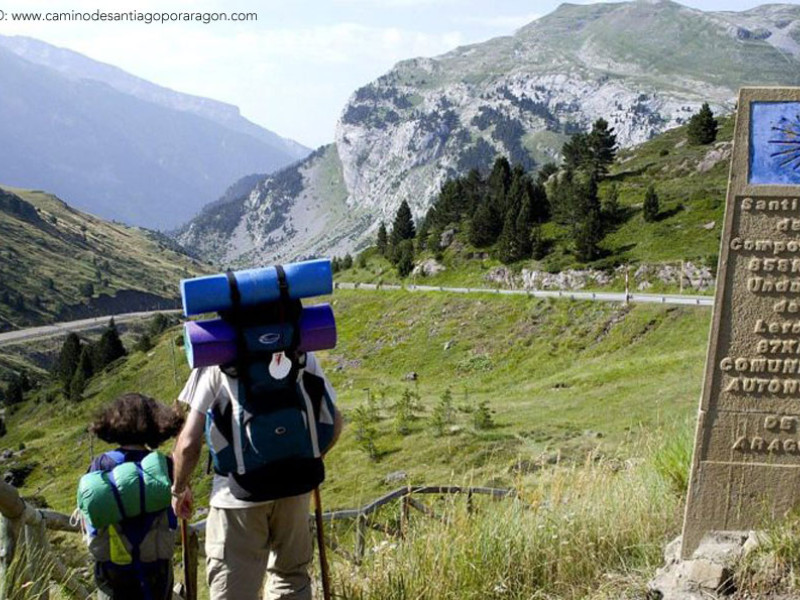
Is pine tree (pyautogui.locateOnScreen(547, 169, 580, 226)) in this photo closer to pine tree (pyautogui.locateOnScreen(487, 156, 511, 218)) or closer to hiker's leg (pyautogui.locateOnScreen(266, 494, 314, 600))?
pine tree (pyautogui.locateOnScreen(487, 156, 511, 218))

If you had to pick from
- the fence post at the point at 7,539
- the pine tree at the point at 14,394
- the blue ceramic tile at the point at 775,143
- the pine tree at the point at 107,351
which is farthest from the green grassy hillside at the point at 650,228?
the pine tree at the point at 14,394

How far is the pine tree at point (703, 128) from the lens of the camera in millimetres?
62938

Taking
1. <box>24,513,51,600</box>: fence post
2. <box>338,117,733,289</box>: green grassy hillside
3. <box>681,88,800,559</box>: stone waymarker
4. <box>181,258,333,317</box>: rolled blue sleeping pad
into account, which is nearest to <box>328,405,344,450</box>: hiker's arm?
<box>181,258,333,317</box>: rolled blue sleeping pad

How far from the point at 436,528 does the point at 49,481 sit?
44793 millimetres

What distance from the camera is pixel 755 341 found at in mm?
4918

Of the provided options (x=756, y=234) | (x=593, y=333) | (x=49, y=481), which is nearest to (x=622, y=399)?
(x=593, y=333)

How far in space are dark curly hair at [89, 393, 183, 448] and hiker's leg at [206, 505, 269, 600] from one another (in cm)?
61

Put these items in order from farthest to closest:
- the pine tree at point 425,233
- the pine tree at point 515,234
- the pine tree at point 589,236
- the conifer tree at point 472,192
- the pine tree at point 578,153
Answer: the conifer tree at point 472,192, the pine tree at point 425,233, the pine tree at point 578,153, the pine tree at point 515,234, the pine tree at point 589,236

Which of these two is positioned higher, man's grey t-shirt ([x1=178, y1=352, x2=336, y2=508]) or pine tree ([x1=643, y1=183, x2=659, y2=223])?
pine tree ([x1=643, y1=183, x2=659, y2=223])

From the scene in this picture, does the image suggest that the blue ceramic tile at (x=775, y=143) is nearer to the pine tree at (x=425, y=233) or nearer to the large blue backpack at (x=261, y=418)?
the large blue backpack at (x=261, y=418)

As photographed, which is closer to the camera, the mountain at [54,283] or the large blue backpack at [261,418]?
the large blue backpack at [261,418]

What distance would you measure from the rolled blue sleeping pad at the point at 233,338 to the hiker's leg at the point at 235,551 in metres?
0.84

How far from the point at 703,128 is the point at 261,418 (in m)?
67.1

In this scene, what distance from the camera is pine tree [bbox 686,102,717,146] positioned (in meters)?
62.9
